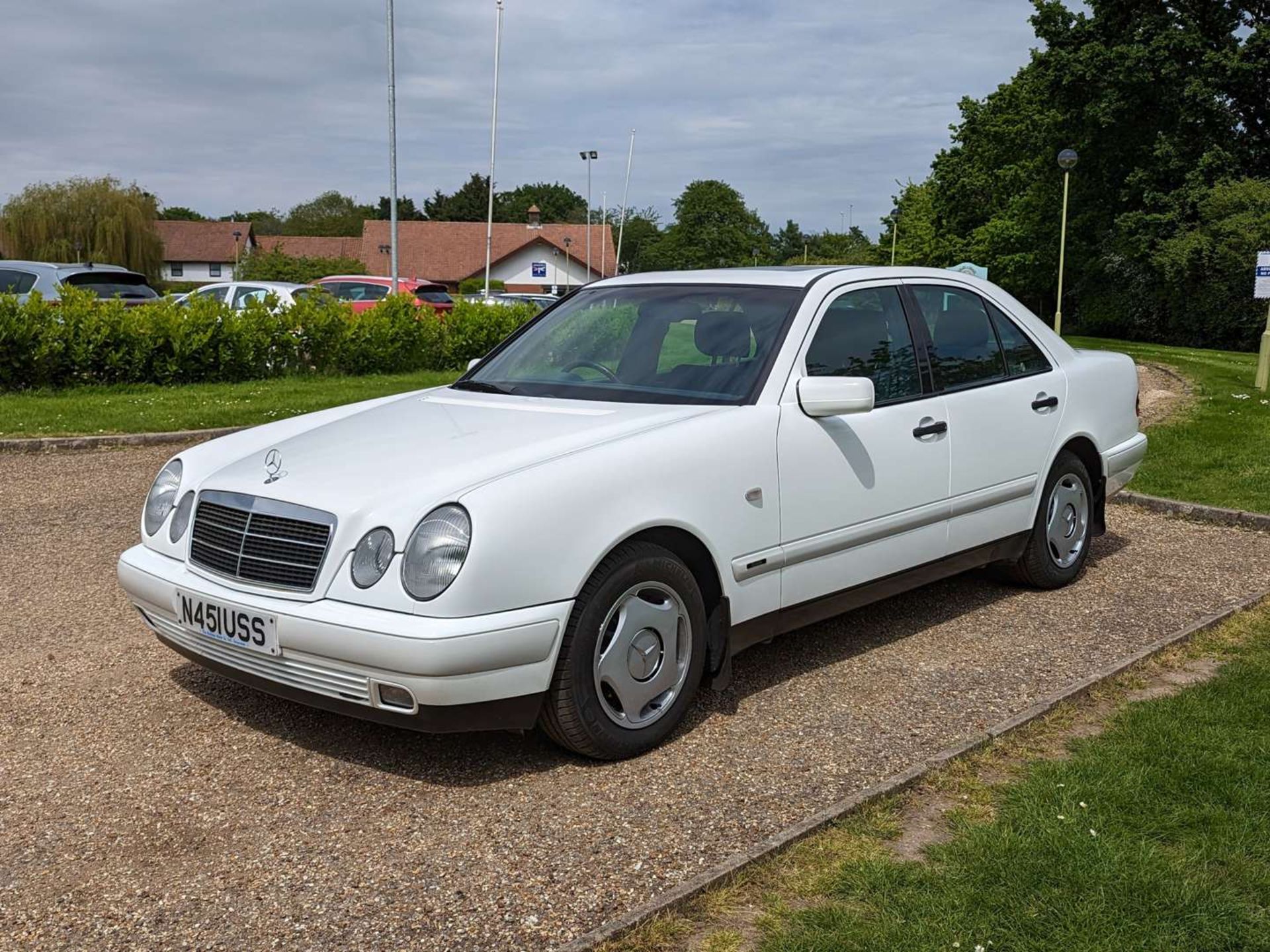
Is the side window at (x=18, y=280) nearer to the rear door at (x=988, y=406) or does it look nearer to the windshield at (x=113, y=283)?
the windshield at (x=113, y=283)

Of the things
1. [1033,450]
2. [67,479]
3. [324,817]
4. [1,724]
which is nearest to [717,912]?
[324,817]

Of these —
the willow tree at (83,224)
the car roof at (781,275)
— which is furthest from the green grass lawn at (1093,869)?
the willow tree at (83,224)

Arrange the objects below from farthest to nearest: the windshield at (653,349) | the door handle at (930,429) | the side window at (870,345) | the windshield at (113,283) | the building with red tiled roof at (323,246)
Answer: the building with red tiled roof at (323,246)
the windshield at (113,283)
the door handle at (930,429)
the side window at (870,345)
the windshield at (653,349)

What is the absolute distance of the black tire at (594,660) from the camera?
3918mm

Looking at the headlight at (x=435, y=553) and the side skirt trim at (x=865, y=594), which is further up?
the headlight at (x=435, y=553)

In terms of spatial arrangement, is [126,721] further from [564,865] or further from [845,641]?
[845,641]

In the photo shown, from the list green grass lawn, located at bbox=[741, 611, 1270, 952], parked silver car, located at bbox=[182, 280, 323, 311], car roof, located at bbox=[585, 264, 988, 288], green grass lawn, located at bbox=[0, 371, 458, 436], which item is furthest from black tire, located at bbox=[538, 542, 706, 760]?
parked silver car, located at bbox=[182, 280, 323, 311]

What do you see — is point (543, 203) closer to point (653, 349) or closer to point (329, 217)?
point (329, 217)

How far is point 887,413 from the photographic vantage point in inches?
203

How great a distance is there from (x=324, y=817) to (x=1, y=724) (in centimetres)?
160

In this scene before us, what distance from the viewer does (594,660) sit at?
13.1 ft

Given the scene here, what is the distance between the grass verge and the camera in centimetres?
307

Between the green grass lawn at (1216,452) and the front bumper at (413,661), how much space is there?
6.32 m

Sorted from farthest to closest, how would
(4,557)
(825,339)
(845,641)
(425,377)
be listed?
(425,377) < (4,557) < (845,641) < (825,339)
